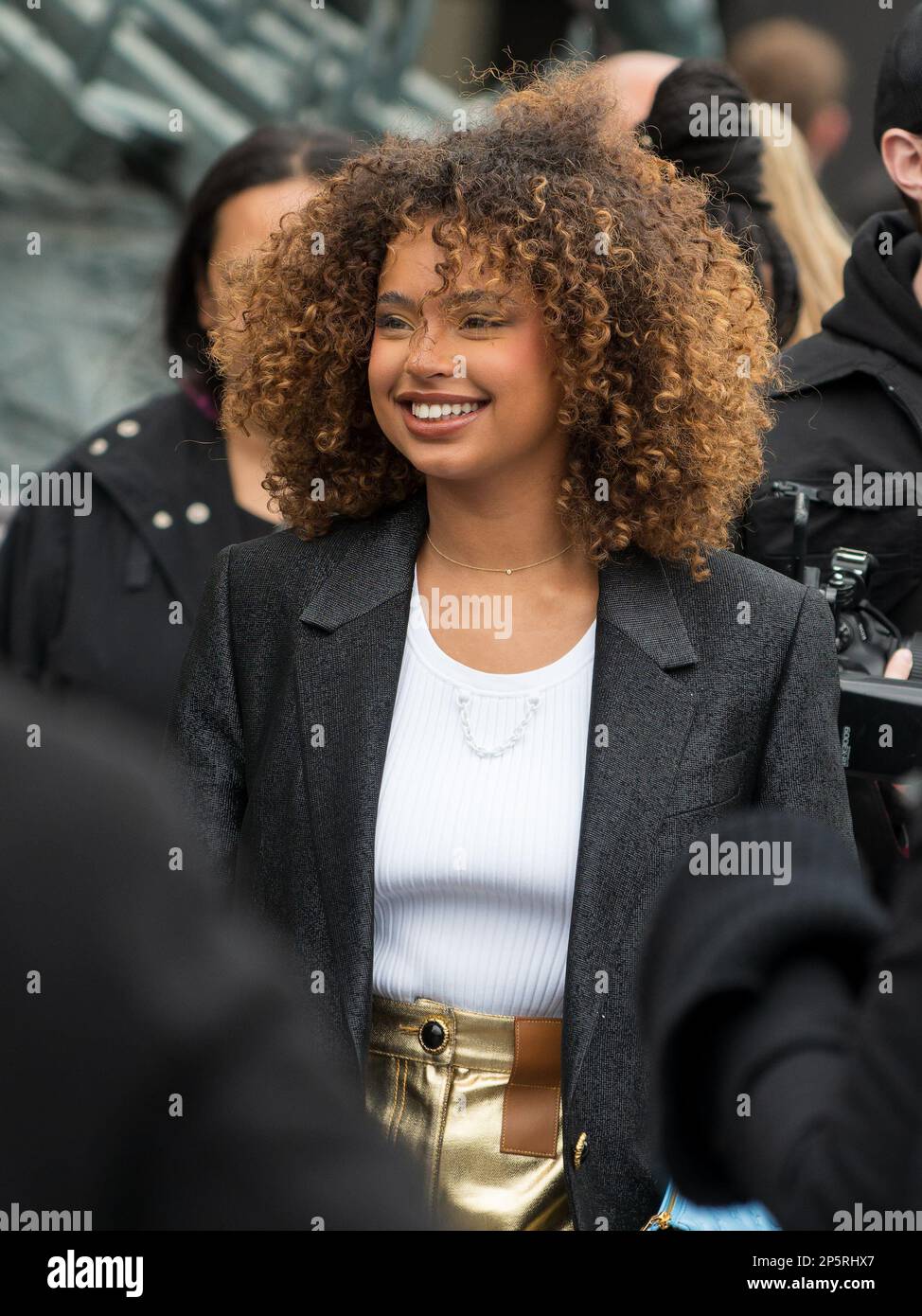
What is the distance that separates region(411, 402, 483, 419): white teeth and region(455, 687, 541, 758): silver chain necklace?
366 millimetres

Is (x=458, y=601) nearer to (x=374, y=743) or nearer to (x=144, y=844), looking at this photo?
(x=374, y=743)

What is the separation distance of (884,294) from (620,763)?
1.27m

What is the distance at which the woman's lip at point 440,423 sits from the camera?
7.61 feet

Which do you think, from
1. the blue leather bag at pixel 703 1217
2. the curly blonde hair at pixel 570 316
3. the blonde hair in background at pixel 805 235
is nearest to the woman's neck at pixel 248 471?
the curly blonde hair at pixel 570 316

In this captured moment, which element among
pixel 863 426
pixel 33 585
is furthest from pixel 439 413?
pixel 33 585

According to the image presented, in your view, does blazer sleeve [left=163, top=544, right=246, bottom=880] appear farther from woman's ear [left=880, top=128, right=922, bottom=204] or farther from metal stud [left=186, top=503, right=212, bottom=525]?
woman's ear [left=880, top=128, right=922, bottom=204]

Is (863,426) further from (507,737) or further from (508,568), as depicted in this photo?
(507,737)

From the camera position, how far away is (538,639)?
2.40m

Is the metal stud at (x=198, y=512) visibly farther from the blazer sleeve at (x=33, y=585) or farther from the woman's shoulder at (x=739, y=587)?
the woman's shoulder at (x=739, y=587)

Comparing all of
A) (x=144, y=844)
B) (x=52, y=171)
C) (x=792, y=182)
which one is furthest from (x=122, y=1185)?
(x=52, y=171)

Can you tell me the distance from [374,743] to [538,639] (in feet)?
0.89

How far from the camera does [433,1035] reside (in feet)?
7.21

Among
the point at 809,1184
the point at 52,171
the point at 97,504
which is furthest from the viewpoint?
the point at 52,171

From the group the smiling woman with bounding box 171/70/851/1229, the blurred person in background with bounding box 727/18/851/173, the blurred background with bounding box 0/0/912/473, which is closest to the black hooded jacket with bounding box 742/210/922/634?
the smiling woman with bounding box 171/70/851/1229
